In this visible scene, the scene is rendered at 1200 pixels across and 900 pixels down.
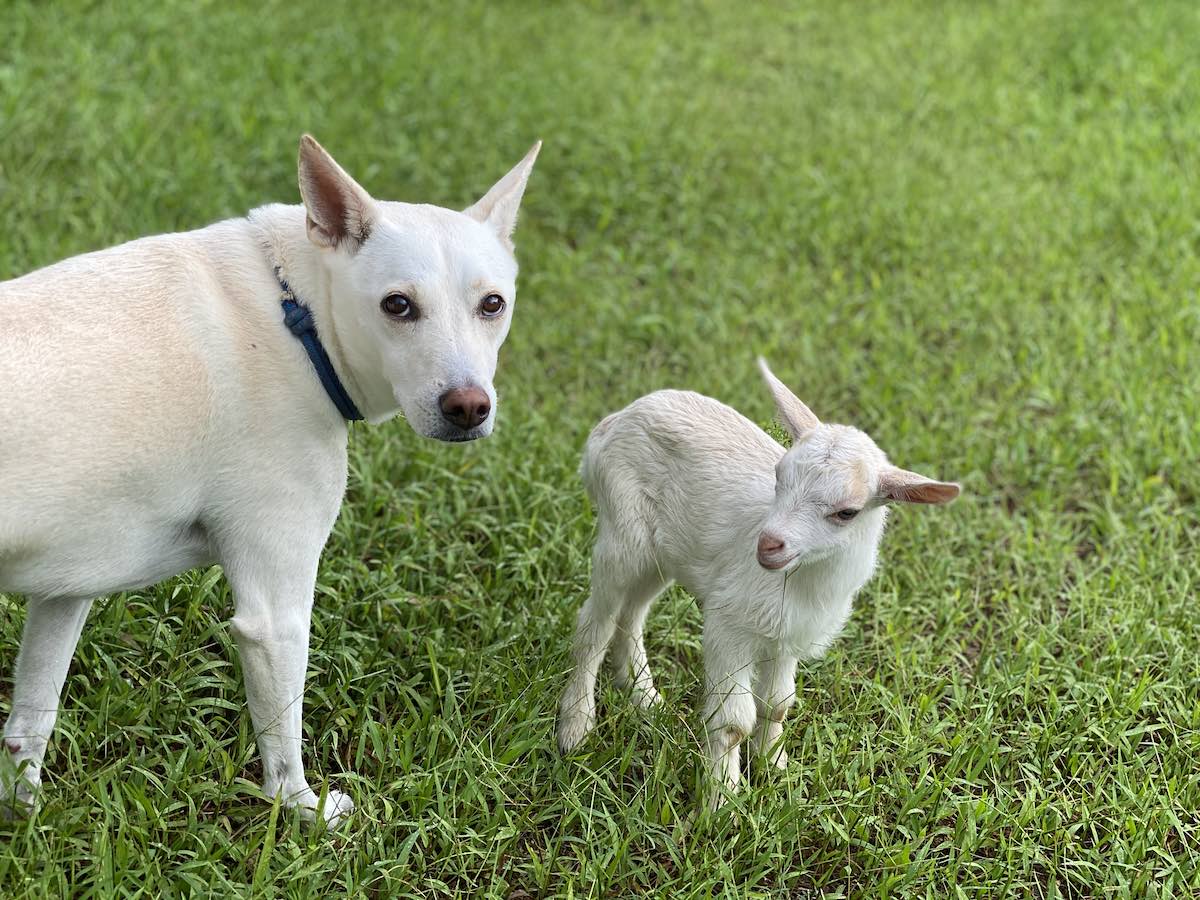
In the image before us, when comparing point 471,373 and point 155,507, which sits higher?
point 471,373

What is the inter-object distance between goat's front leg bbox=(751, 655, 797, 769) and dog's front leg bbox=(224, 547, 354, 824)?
4.30ft

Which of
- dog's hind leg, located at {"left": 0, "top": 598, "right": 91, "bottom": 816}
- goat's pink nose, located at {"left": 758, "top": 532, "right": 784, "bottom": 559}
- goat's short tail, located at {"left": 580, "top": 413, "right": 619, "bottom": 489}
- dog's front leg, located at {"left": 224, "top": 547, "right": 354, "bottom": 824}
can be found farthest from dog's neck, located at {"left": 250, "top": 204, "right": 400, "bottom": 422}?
goat's pink nose, located at {"left": 758, "top": 532, "right": 784, "bottom": 559}

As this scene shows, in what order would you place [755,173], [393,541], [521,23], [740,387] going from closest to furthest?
[393,541] < [740,387] < [755,173] < [521,23]

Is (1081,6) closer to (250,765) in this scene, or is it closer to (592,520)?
(592,520)

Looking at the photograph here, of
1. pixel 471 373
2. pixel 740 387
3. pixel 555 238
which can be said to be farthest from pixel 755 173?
pixel 471 373

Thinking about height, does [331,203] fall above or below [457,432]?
above

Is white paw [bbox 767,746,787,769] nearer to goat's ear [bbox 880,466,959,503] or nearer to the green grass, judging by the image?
the green grass

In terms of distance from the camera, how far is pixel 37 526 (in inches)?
112

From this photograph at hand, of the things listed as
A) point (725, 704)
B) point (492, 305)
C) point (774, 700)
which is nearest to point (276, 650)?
point (492, 305)

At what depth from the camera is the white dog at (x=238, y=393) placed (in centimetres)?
292

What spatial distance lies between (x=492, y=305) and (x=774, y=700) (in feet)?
4.82

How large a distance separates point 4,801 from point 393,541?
171cm

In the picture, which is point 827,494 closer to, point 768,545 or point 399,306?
point 768,545

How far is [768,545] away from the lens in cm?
324
